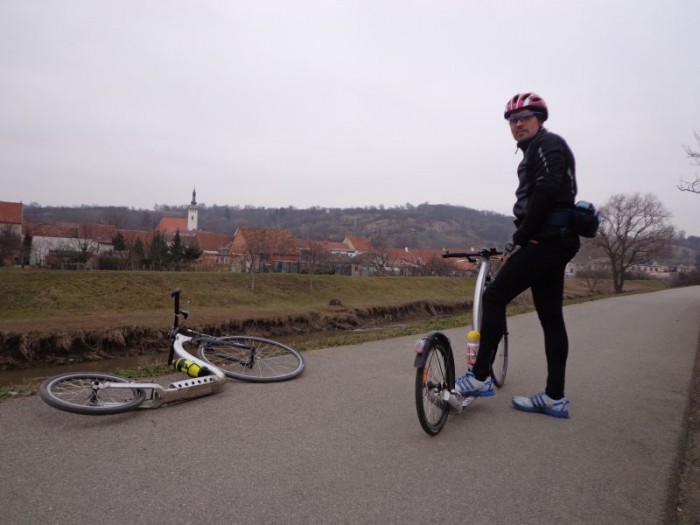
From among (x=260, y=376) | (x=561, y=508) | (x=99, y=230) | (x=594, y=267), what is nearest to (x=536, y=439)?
(x=561, y=508)

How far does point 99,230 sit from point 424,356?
66392mm

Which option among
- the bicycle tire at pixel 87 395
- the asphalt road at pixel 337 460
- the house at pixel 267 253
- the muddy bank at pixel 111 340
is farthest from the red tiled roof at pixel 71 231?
the asphalt road at pixel 337 460

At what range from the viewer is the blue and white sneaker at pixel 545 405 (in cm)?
387

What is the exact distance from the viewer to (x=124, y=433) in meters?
3.27

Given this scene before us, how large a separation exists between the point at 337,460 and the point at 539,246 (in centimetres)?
202

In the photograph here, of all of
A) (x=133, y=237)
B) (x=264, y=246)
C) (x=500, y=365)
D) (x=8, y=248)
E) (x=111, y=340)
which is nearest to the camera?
(x=500, y=365)

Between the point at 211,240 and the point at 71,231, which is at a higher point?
the point at 71,231

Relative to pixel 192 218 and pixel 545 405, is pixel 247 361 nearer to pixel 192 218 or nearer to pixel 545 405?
pixel 545 405

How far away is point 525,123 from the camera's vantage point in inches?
144

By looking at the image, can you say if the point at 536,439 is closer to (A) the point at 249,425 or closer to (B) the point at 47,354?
(A) the point at 249,425

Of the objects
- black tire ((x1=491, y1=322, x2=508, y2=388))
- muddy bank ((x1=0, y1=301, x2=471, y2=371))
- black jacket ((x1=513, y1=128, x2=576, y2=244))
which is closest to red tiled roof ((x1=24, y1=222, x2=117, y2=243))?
muddy bank ((x1=0, y1=301, x2=471, y2=371))

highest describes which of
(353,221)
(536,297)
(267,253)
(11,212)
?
(353,221)

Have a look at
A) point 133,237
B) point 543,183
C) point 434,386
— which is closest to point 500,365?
point 434,386

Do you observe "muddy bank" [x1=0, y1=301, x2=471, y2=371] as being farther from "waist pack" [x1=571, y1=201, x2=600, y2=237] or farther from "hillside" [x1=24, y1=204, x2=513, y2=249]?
"hillside" [x1=24, y1=204, x2=513, y2=249]
